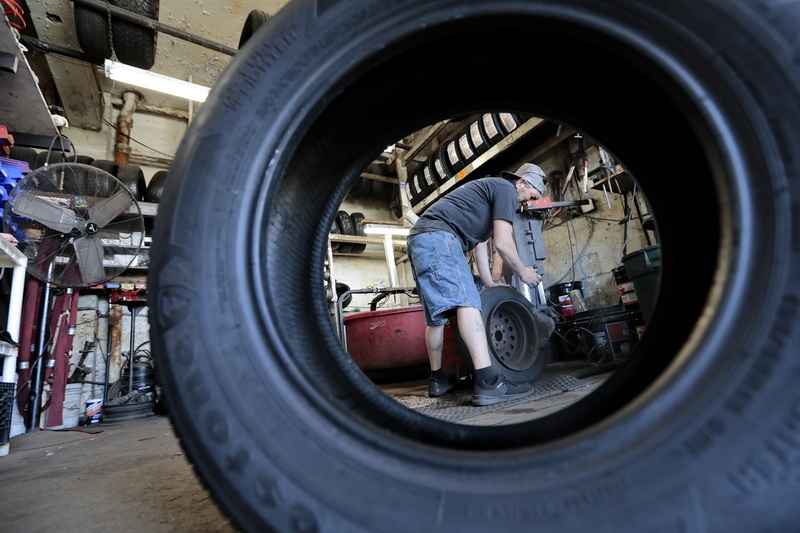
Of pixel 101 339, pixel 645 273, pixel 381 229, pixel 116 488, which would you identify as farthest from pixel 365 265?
pixel 116 488

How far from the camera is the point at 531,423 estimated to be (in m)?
0.64

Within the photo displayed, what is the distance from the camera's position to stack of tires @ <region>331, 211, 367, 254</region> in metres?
6.00

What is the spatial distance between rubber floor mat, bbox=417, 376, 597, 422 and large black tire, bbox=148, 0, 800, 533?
116cm

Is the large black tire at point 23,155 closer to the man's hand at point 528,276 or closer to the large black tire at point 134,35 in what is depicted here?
the large black tire at point 134,35

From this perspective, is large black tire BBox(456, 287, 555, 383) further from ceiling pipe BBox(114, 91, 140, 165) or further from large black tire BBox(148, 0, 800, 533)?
ceiling pipe BBox(114, 91, 140, 165)

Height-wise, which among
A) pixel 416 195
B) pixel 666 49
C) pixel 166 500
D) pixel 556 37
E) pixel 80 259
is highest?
pixel 416 195

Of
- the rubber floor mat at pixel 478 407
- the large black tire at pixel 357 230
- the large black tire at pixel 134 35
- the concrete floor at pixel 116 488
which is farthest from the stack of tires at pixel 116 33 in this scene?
the rubber floor mat at pixel 478 407

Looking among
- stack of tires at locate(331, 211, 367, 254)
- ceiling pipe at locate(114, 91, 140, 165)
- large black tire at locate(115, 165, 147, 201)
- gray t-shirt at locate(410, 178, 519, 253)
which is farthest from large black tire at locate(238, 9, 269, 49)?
ceiling pipe at locate(114, 91, 140, 165)

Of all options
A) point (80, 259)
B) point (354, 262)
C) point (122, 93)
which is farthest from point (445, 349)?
point (122, 93)

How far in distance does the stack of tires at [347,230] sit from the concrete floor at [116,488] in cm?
432

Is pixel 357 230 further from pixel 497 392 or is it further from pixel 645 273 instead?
pixel 497 392

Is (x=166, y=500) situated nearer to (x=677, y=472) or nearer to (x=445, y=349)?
(x=677, y=472)

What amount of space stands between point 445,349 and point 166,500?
2.25 m

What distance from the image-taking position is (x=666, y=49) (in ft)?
1.39
